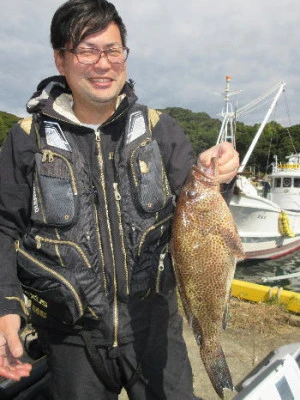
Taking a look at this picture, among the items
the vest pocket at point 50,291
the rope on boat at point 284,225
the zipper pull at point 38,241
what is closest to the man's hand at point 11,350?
the vest pocket at point 50,291

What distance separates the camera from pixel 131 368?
2.57 metres

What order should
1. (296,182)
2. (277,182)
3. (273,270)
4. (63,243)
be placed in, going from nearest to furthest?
1. (63,243)
2. (273,270)
3. (296,182)
4. (277,182)

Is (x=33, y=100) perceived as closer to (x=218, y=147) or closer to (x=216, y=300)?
(x=218, y=147)

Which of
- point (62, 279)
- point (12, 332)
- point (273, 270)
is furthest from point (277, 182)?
point (12, 332)

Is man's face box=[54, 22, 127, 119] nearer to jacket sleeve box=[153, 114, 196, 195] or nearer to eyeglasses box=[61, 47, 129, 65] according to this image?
eyeglasses box=[61, 47, 129, 65]

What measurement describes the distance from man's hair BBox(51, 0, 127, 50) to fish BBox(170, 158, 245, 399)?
1117mm

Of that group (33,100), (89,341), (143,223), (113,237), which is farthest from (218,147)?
(89,341)

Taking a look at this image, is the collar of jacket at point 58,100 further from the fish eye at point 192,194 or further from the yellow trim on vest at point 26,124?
the fish eye at point 192,194

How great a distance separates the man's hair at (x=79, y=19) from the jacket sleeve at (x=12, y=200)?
0.69 metres

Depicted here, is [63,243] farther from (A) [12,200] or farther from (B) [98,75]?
(B) [98,75]

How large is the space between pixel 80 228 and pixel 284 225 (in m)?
17.4

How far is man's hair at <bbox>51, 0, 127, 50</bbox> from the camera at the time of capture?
8.37ft

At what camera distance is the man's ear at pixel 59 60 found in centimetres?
272

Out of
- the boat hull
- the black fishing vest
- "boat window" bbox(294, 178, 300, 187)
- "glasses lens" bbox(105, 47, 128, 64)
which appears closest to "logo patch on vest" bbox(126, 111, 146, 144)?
the black fishing vest
